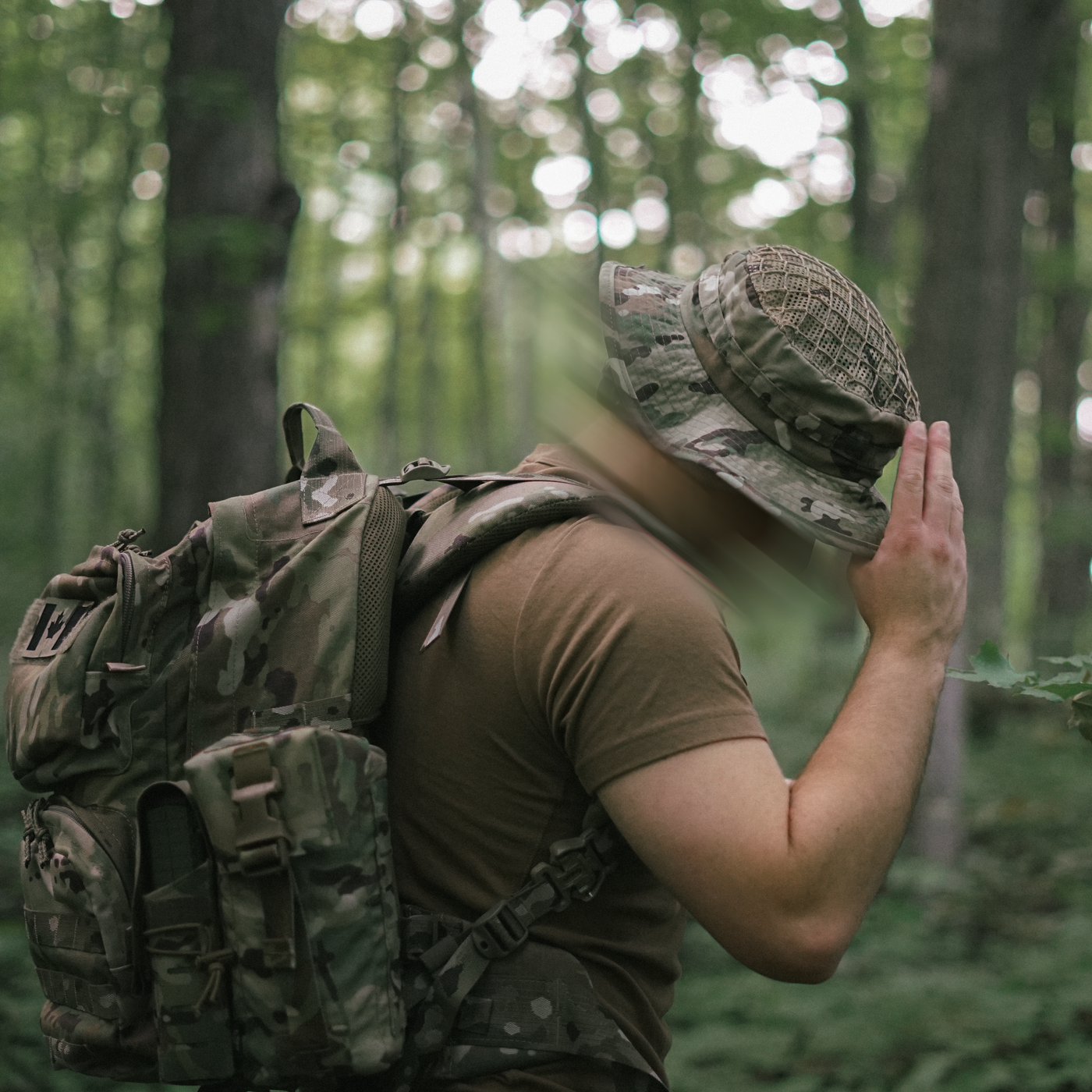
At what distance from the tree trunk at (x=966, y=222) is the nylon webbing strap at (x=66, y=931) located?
508 centimetres

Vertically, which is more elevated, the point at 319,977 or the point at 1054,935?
the point at 319,977

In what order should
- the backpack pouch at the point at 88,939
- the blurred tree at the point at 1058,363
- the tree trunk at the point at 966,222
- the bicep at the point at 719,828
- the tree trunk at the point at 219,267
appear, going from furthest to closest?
1. the blurred tree at the point at 1058,363
2. the tree trunk at the point at 966,222
3. the tree trunk at the point at 219,267
4. the backpack pouch at the point at 88,939
5. the bicep at the point at 719,828

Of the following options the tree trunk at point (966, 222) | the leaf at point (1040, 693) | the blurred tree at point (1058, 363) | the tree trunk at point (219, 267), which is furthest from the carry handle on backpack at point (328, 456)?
the blurred tree at point (1058, 363)

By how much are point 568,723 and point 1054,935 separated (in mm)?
4918

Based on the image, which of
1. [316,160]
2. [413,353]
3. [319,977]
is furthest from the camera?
[413,353]

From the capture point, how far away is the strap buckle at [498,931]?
143 centimetres

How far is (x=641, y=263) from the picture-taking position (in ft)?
20.6

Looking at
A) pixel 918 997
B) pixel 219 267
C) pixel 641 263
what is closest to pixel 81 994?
pixel 918 997

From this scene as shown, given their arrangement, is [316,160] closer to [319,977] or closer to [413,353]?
[413,353]

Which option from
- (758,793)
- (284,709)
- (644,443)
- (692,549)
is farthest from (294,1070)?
(644,443)

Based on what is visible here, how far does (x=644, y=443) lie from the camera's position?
5.08ft

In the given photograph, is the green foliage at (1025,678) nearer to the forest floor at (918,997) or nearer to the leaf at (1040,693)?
the leaf at (1040,693)

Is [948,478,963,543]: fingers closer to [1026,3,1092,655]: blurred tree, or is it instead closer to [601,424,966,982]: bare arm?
[601,424,966,982]: bare arm

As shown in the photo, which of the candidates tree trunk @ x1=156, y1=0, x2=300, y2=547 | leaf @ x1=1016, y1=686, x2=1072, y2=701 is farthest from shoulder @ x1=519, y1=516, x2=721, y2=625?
tree trunk @ x1=156, y1=0, x2=300, y2=547
